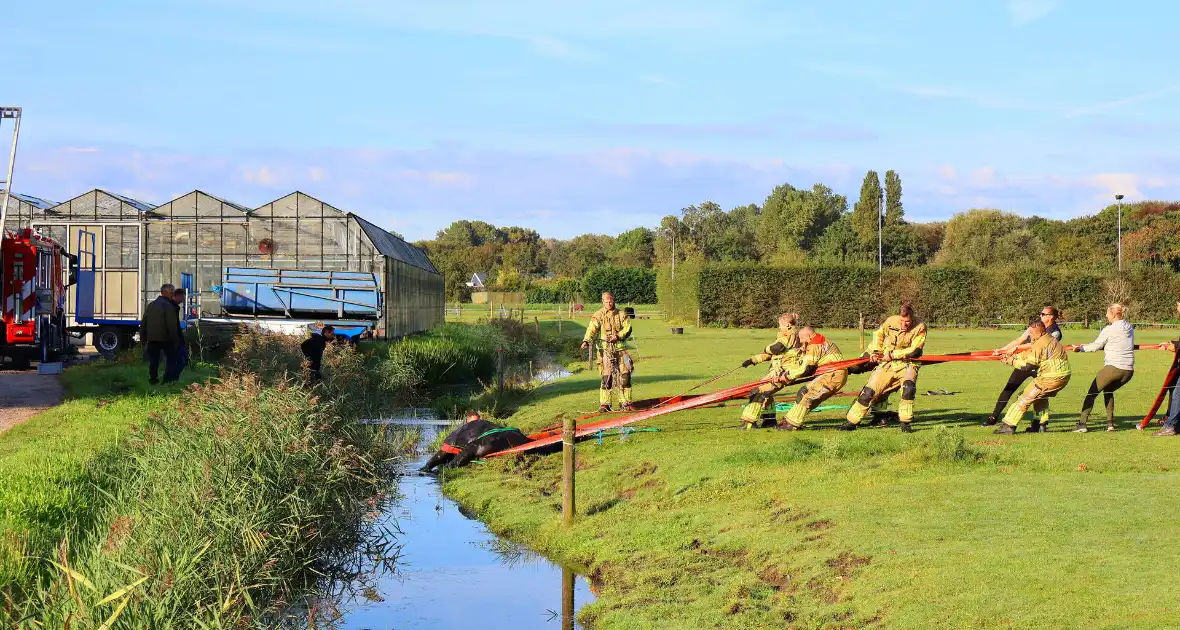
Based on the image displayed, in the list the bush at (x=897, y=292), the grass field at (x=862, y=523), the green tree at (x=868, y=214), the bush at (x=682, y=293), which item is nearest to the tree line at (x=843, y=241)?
the green tree at (x=868, y=214)

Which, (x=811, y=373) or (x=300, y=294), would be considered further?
(x=300, y=294)

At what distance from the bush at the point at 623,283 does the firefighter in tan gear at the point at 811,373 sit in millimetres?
79861

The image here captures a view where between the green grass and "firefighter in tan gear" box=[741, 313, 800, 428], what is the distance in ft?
25.5

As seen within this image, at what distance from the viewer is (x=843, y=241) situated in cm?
10975

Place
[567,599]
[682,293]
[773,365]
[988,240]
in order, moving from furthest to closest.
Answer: [988,240] < [682,293] < [773,365] < [567,599]

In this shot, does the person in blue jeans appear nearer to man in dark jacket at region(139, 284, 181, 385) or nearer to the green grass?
the green grass

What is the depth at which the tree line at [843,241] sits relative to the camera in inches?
3686

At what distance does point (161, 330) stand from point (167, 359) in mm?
724

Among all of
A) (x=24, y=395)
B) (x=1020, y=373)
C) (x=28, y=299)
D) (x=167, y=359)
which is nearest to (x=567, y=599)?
(x=1020, y=373)

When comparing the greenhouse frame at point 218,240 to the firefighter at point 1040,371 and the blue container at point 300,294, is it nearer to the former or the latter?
the blue container at point 300,294

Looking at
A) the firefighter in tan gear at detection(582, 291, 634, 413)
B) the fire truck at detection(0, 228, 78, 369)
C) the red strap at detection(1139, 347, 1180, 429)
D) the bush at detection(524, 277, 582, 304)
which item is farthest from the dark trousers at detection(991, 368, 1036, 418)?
the bush at detection(524, 277, 582, 304)

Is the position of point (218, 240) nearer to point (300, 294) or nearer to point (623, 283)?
point (300, 294)

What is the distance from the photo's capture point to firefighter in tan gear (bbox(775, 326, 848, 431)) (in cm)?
1518

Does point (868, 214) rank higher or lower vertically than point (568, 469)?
higher
